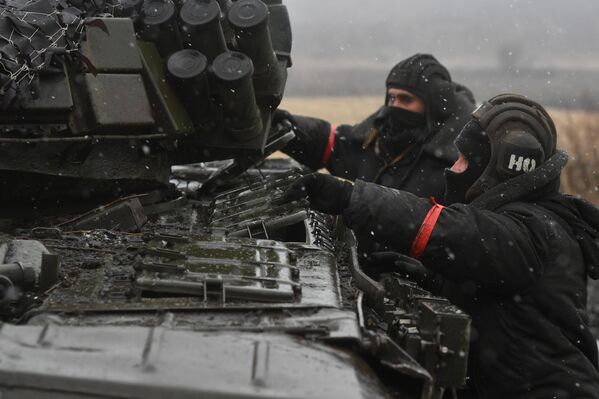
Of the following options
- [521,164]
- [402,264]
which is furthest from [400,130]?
[521,164]

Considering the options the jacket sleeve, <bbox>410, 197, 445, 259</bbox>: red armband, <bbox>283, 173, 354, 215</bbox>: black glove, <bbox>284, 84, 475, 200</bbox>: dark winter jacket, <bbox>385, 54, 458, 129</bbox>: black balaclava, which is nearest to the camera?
the jacket sleeve

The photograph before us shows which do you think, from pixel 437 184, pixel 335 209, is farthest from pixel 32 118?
pixel 437 184

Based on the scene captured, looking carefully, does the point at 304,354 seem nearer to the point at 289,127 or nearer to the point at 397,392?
the point at 397,392

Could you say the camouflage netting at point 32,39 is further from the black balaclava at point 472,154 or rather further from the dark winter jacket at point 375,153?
the dark winter jacket at point 375,153

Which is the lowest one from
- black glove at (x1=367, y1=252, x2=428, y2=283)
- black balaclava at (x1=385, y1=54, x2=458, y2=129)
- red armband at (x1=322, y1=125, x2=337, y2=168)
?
red armband at (x1=322, y1=125, x2=337, y2=168)

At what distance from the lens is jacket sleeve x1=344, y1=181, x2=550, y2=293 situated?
14.5 feet

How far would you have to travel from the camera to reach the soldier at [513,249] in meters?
4.47

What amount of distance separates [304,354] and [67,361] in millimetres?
847

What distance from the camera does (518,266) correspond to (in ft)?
14.5

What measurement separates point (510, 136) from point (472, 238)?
0.67 metres

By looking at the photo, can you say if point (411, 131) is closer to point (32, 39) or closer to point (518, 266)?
point (518, 266)

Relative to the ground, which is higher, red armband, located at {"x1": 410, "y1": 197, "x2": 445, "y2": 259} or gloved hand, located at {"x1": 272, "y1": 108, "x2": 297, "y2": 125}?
red armband, located at {"x1": 410, "y1": 197, "x2": 445, "y2": 259}

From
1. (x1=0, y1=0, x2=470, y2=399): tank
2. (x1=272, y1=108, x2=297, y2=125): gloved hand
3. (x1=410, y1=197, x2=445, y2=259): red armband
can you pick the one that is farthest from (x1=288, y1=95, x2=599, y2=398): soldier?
(x1=272, y1=108, x2=297, y2=125): gloved hand

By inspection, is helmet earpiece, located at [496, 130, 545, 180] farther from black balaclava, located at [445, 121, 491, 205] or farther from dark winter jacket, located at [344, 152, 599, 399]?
black balaclava, located at [445, 121, 491, 205]
